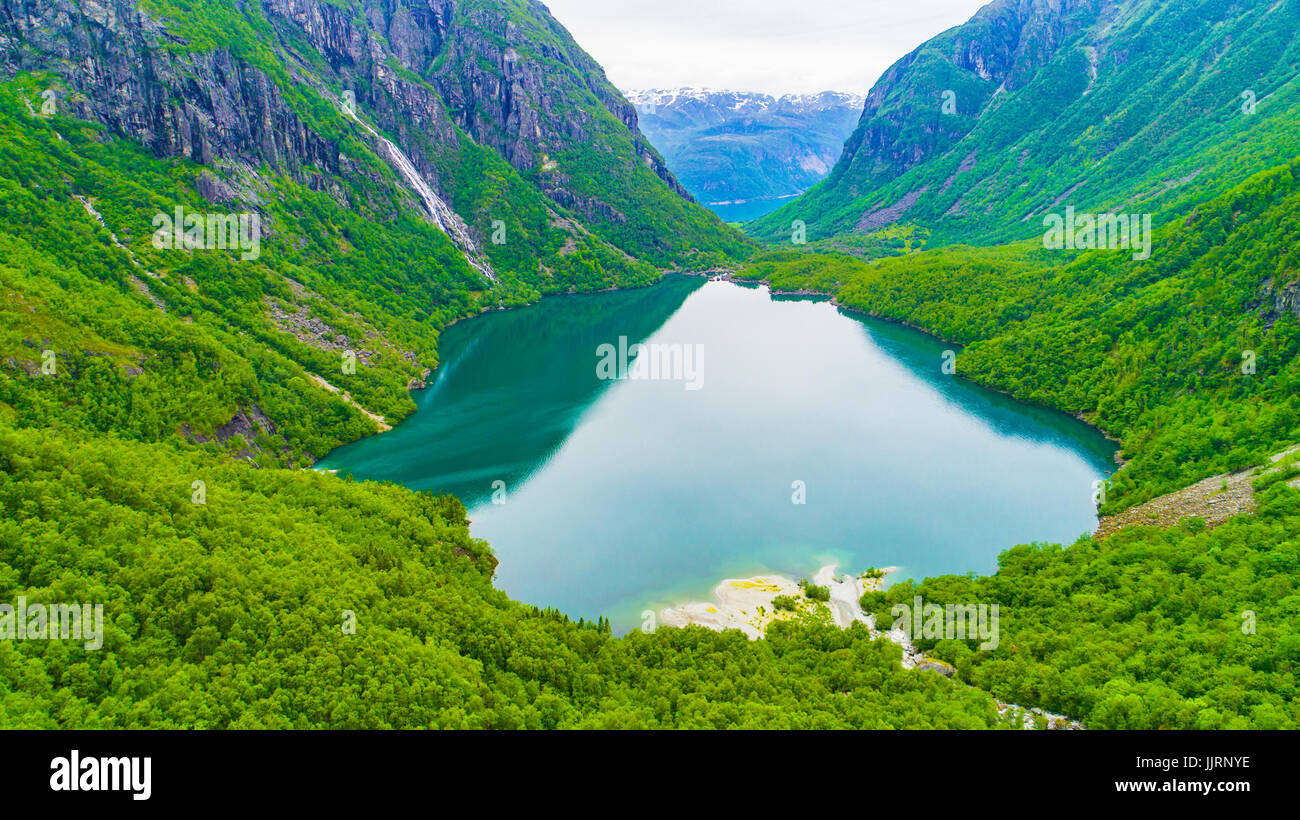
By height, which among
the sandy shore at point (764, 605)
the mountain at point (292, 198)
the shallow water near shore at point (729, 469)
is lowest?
the sandy shore at point (764, 605)

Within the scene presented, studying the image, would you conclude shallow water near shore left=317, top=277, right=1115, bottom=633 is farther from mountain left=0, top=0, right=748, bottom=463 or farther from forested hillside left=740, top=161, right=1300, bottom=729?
mountain left=0, top=0, right=748, bottom=463

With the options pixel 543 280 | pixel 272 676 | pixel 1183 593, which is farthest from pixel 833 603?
pixel 543 280

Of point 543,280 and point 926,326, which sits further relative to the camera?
point 543,280

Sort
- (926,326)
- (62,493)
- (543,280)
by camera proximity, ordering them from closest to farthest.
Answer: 1. (62,493)
2. (926,326)
3. (543,280)

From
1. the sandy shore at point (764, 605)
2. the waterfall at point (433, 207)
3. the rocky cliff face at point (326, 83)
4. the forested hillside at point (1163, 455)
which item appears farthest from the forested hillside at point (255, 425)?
the forested hillside at point (1163, 455)

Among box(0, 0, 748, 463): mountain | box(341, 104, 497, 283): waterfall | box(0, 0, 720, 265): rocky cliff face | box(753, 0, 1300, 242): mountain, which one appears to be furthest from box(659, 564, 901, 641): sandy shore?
box(341, 104, 497, 283): waterfall

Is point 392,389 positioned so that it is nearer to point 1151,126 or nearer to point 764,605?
point 764,605

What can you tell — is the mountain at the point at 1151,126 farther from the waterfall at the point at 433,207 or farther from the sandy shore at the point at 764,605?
the waterfall at the point at 433,207

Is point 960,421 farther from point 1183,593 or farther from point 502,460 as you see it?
point 502,460

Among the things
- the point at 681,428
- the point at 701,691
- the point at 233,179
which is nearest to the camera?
the point at 701,691
